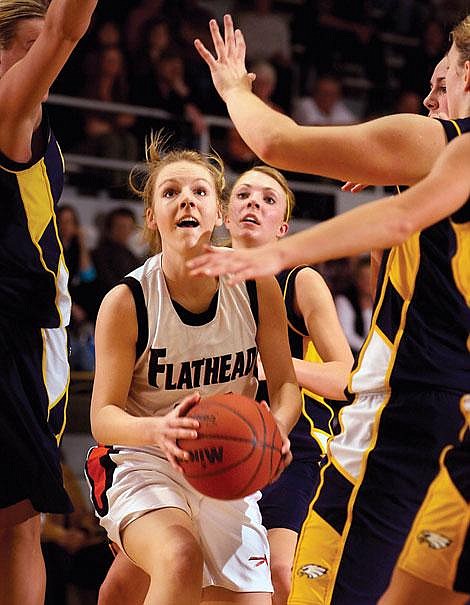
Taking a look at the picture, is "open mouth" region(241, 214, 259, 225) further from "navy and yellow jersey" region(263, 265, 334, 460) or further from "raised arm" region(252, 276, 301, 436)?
"raised arm" region(252, 276, 301, 436)

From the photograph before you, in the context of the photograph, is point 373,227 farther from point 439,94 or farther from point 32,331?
point 439,94

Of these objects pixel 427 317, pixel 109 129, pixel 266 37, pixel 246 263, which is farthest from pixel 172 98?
pixel 246 263

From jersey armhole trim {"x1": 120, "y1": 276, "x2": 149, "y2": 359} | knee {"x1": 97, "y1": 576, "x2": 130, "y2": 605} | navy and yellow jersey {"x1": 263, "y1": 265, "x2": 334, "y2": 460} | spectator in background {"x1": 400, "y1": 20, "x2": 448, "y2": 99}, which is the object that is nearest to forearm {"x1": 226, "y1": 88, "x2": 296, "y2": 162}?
jersey armhole trim {"x1": 120, "y1": 276, "x2": 149, "y2": 359}

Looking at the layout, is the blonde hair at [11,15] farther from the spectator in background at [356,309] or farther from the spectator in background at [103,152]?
the spectator in background at [356,309]

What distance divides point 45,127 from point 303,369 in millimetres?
1468

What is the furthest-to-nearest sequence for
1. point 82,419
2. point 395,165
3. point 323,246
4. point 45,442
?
1. point 82,419
2. point 45,442
3. point 395,165
4. point 323,246

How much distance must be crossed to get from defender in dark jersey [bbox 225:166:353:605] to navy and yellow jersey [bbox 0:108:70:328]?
0.97 m

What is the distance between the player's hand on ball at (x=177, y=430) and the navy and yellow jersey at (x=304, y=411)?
59.3 inches

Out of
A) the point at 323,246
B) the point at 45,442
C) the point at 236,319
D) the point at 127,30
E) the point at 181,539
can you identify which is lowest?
the point at 181,539

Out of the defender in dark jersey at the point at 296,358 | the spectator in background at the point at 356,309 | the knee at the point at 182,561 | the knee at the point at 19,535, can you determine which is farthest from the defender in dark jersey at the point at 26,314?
the spectator in background at the point at 356,309

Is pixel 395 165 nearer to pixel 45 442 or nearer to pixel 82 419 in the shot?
pixel 45 442

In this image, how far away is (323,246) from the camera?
2.44 meters

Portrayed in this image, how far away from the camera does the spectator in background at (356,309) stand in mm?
8852

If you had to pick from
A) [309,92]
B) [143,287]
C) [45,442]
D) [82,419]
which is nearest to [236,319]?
[143,287]
